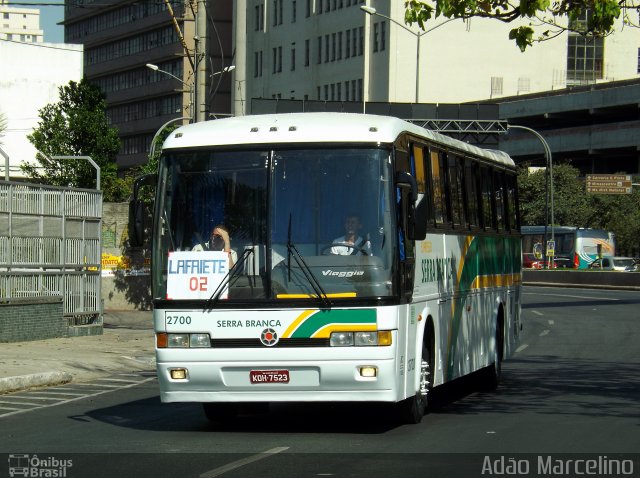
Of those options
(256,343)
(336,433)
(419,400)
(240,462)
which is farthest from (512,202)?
(240,462)

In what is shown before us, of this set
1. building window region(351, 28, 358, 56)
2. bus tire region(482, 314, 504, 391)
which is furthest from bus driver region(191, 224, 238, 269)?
building window region(351, 28, 358, 56)

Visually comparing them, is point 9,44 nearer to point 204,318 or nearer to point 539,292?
point 539,292

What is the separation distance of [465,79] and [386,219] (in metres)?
93.9

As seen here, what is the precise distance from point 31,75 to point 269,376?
6790 cm

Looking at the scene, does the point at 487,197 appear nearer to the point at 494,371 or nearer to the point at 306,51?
the point at 494,371

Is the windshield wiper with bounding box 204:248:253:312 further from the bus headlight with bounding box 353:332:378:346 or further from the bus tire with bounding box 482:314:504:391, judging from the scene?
the bus tire with bounding box 482:314:504:391

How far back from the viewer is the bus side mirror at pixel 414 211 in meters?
13.3

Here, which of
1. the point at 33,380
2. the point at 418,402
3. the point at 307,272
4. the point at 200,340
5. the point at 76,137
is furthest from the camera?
the point at 76,137

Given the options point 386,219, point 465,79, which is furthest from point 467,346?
point 465,79

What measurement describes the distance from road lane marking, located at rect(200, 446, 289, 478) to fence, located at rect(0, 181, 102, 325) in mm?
14342

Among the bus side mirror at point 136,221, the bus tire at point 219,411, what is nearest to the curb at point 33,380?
the bus tire at point 219,411

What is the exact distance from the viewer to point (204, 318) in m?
13.1

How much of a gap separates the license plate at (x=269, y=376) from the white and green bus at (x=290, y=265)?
0.04 feet

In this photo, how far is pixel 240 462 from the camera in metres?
11.3
